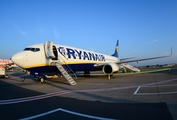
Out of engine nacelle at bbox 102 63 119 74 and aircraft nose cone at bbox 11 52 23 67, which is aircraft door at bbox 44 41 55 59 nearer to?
aircraft nose cone at bbox 11 52 23 67

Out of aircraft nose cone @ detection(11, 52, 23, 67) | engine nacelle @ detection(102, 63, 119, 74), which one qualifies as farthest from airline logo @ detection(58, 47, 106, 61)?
aircraft nose cone @ detection(11, 52, 23, 67)

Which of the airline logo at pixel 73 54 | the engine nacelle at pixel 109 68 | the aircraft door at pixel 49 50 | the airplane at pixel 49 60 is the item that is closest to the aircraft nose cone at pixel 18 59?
the airplane at pixel 49 60

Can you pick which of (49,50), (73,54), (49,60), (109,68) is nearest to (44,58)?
(49,60)

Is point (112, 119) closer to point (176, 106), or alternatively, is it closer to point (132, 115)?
point (132, 115)

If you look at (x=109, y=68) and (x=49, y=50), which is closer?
(x=49, y=50)

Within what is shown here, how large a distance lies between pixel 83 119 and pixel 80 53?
1375 centimetres

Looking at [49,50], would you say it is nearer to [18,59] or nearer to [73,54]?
[18,59]

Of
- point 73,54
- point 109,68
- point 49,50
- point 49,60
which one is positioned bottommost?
point 109,68

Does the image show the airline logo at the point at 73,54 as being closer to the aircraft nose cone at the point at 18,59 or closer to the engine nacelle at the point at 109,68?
the engine nacelle at the point at 109,68

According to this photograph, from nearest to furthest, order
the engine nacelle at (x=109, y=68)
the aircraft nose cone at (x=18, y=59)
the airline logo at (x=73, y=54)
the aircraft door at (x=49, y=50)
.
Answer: the aircraft nose cone at (x=18, y=59), the aircraft door at (x=49, y=50), the airline logo at (x=73, y=54), the engine nacelle at (x=109, y=68)

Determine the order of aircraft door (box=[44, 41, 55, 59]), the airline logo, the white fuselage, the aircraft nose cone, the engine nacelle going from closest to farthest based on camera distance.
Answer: the aircraft nose cone
the white fuselage
aircraft door (box=[44, 41, 55, 59])
the airline logo
the engine nacelle

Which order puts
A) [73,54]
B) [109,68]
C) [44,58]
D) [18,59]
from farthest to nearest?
[109,68] → [73,54] → [44,58] → [18,59]

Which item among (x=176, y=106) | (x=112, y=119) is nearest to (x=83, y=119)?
(x=112, y=119)

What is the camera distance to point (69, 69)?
620 inches
